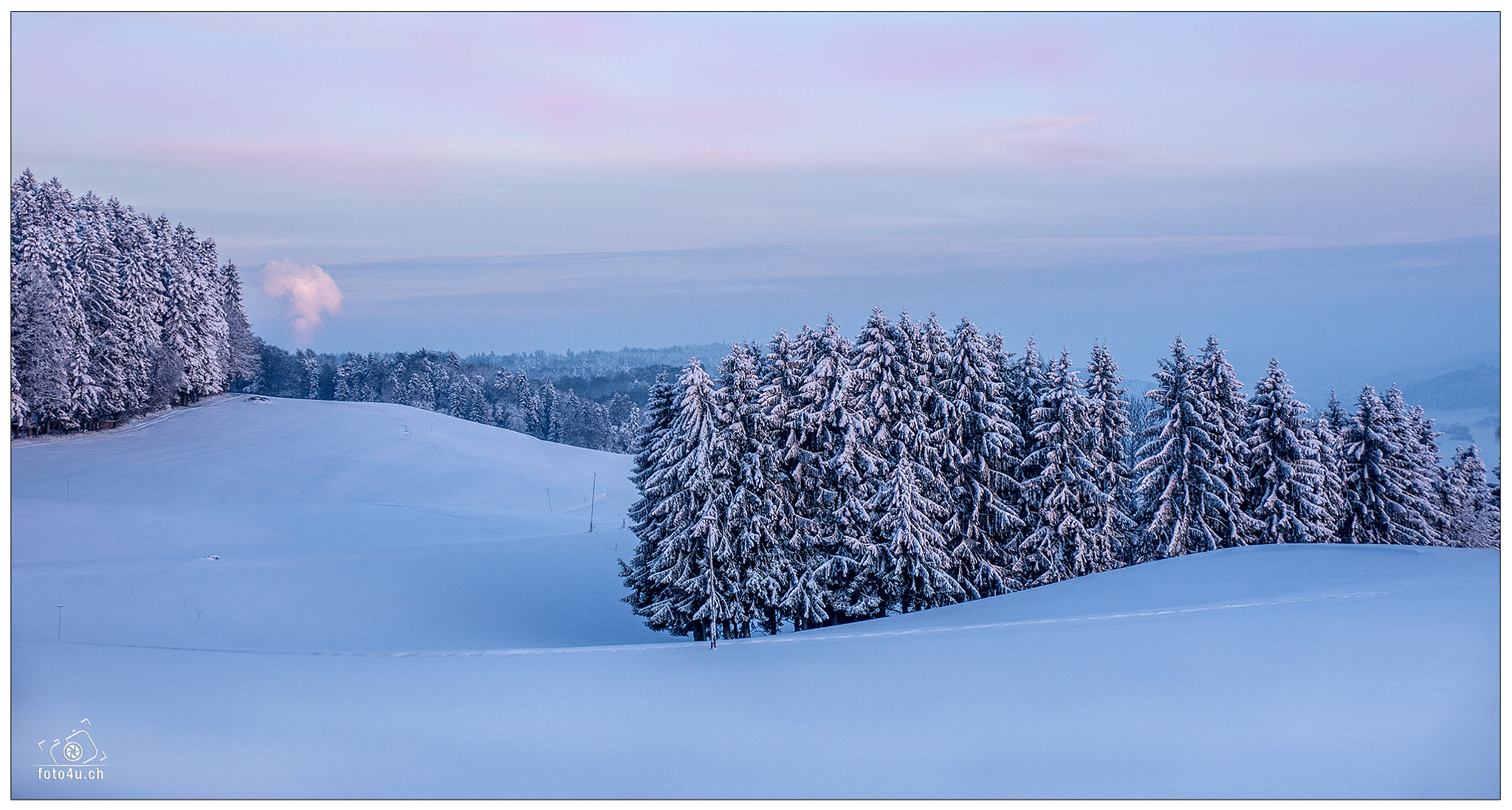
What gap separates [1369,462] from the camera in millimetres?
29328

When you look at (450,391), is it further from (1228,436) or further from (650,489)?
(1228,436)

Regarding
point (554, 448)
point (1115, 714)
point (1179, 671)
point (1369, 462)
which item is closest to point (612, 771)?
point (1115, 714)

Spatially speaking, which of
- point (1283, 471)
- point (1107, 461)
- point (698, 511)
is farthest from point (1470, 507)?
point (698, 511)

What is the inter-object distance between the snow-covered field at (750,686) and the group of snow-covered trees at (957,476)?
2.33 metres

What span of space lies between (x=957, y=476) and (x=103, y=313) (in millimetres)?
44121

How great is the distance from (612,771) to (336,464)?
135 feet

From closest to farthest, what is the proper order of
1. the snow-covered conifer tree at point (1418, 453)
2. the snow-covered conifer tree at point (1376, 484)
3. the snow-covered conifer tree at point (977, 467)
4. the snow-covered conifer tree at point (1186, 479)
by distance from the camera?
the snow-covered conifer tree at point (977, 467) → the snow-covered conifer tree at point (1186, 479) → the snow-covered conifer tree at point (1376, 484) → the snow-covered conifer tree at point (1418, 453)

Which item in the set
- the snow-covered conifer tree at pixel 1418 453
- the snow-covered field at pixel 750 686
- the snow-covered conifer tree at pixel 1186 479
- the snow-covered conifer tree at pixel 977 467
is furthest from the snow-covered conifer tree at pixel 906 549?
the snow-covered conifer tree at pixel 1418 453

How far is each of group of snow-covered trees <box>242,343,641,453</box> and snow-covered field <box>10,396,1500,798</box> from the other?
7595cm

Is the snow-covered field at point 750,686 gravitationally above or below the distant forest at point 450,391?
below

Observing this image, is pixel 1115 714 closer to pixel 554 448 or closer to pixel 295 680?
pixel 295 680

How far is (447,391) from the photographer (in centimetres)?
10500

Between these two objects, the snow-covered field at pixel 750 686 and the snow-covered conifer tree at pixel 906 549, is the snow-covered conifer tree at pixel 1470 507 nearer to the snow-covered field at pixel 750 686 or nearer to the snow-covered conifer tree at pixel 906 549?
the snow-covered field at pixel 750 686

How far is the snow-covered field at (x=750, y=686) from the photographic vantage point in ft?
33.6
